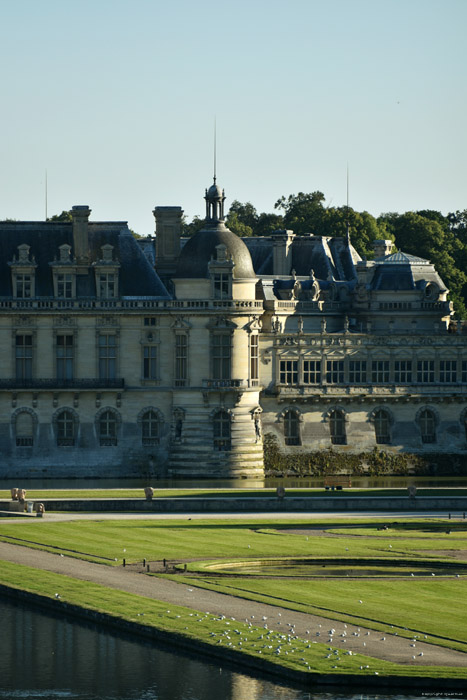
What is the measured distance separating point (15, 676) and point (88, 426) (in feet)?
166

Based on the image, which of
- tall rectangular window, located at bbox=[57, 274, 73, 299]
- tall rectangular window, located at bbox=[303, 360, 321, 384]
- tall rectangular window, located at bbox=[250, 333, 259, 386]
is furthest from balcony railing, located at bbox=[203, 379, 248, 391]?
tall rectangular window, located at bbox=[57, 274, 73, 299]

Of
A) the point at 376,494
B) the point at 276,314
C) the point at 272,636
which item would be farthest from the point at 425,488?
the point at 272,636

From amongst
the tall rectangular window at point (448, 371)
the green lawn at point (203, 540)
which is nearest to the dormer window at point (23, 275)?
the tall rectangular window at point (448, 371)

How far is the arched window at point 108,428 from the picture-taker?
93125 millimetres

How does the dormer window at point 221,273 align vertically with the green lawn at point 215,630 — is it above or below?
above

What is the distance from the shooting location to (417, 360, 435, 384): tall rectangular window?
9894cm

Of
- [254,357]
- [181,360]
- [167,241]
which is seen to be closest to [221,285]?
[254,357]

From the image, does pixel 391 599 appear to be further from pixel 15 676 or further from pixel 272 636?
pixel 15 676

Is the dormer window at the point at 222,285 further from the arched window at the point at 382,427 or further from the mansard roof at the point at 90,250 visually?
the arched window at the point at 382,427

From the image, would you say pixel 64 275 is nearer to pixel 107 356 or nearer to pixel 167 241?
pixel 107 356

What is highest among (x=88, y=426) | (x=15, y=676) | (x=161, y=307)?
(x=161, y=307)

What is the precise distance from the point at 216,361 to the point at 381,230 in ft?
188

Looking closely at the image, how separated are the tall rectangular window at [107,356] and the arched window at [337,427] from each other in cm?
1264

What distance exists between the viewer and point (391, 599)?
163ft
